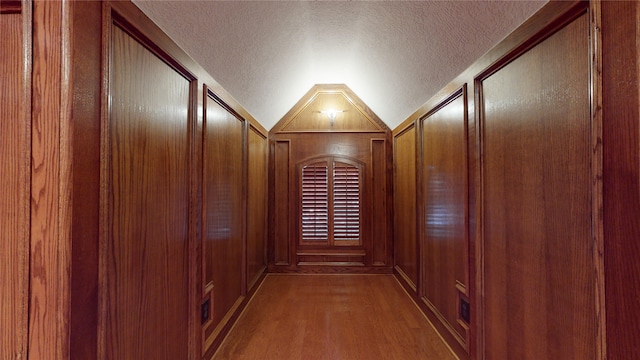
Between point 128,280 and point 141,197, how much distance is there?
1.03 ft

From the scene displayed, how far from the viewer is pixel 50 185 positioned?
0.81 m

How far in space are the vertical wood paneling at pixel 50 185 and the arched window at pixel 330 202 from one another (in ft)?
9.51

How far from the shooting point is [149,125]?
120 centimetres

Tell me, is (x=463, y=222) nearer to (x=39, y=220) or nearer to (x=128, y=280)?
(x=128, y=280)

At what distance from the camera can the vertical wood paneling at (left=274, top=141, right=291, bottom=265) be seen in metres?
3.63

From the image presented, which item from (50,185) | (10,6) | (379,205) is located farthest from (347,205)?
(10,6)

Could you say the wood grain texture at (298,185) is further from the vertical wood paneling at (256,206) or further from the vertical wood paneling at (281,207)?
the vertical wood paneling at (256,206)

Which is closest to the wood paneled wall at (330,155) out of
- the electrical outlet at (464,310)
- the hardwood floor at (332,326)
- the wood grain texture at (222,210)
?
the hardwood floor at (332,326)

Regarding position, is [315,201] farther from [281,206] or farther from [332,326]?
[332,326]

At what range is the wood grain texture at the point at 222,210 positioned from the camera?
1.80 metres

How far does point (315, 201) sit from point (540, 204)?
2714 mm

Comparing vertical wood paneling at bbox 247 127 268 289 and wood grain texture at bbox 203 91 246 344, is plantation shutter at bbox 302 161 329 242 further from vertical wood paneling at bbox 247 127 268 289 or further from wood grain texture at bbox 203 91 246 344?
wood grain texture at bbox 203 91 246 344

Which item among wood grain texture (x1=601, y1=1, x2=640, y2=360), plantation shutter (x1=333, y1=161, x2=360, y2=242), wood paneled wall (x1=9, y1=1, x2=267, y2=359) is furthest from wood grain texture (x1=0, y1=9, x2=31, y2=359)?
plantation shutter (x1=333, y1=161, x2=360, y2=242)

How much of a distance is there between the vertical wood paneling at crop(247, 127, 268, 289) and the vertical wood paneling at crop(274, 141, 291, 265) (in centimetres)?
18
